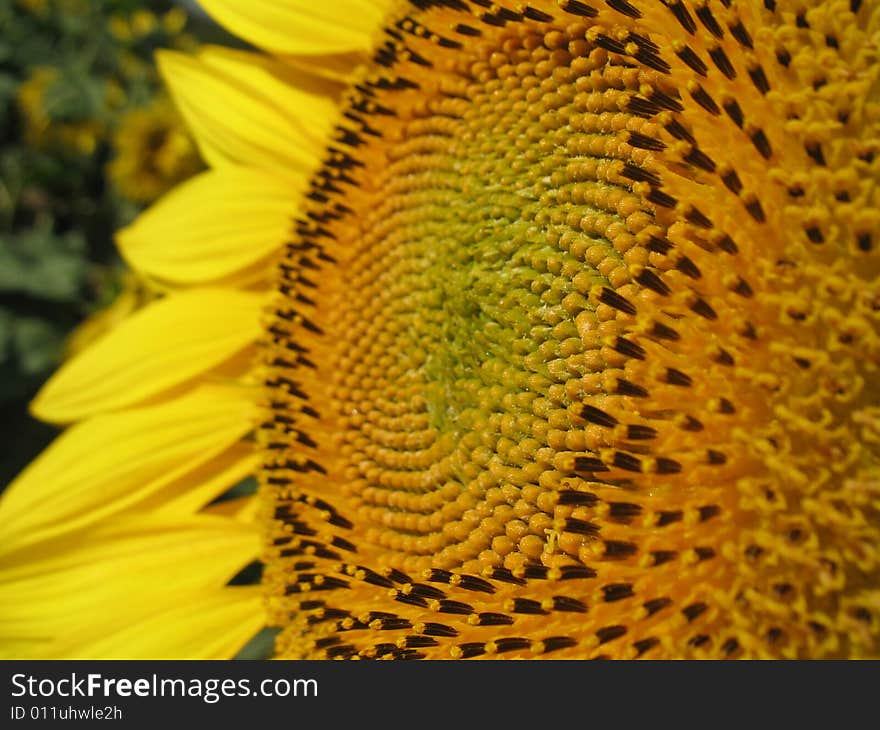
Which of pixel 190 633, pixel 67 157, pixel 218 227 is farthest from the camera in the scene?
pixel 67 157

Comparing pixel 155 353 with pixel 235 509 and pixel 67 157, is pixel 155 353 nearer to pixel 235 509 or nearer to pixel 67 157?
pixel 235 509

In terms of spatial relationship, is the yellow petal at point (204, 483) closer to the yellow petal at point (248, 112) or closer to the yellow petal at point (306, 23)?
the yellow petal at point (248, 112)

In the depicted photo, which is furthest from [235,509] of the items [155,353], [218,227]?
[218,227]

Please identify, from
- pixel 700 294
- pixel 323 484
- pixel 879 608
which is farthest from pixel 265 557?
pixel 879 608

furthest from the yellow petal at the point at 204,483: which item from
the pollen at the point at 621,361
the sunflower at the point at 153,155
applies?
the sunflower at the point at 153,155
